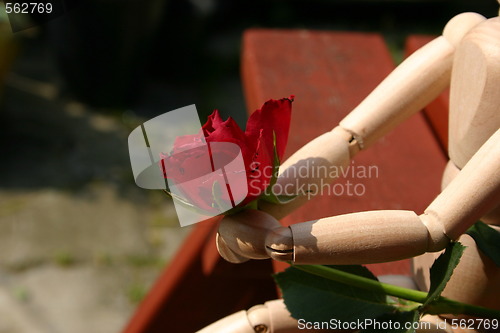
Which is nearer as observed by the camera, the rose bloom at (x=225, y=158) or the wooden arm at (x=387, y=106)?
the rose bloom at (x=225, y=158)

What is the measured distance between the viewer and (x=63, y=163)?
1.81 metres

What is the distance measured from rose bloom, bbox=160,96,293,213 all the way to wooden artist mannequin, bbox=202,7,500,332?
0.03 metres

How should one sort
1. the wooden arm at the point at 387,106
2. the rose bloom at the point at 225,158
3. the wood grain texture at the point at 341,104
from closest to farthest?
the rose bloom at the point at 225,158
the wooden arm at the point at 387,106
the wood grain texture at the point at 341,104

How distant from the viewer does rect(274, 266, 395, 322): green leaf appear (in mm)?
491

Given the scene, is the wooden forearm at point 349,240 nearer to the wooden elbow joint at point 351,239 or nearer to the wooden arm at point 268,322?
the wooden elbow joint at point 351,239

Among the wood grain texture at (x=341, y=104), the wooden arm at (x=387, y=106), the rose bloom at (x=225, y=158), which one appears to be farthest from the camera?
the wood grain texture at (x=341, y=104)

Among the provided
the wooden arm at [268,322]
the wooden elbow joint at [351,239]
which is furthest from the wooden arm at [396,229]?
the wooden arm at [268,322]

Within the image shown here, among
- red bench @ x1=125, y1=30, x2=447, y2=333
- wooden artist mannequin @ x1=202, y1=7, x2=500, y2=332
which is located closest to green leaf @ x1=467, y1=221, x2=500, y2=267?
wooden artist mannequin @ x1=202, y1=7, x2=500, y2=332

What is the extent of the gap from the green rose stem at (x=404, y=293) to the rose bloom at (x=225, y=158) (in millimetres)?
88

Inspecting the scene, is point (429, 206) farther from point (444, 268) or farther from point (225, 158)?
point (225, 158)

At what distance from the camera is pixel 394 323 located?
1.54 ft

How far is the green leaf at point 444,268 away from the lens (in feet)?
1.45

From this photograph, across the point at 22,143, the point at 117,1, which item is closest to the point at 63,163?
the point at 22,143

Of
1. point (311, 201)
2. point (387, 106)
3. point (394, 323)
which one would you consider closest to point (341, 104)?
point (311, 201)
